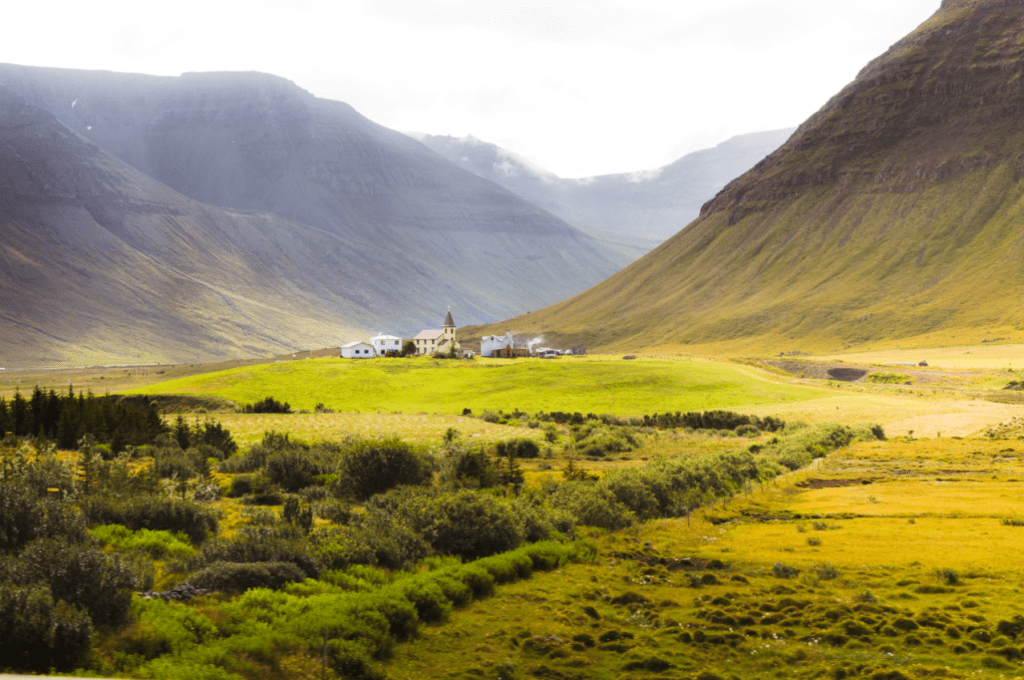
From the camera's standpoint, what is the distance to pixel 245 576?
13.9m

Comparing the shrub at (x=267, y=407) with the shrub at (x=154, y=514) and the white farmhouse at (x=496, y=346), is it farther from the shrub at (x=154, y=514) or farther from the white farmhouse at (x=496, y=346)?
the white farmhouse at (x=496, y=346)

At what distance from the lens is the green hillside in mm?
65625

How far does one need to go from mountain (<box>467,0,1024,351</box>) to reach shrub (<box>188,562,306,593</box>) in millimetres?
140019

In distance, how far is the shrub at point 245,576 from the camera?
1359 cm

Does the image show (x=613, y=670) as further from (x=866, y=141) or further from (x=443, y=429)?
(x=866, y=141)

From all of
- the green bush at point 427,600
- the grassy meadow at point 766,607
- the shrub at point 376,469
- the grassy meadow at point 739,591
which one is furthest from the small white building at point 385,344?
the green bush at point 427,600

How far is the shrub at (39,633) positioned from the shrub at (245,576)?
10.9ft

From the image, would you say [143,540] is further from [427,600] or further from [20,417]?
[20,417]

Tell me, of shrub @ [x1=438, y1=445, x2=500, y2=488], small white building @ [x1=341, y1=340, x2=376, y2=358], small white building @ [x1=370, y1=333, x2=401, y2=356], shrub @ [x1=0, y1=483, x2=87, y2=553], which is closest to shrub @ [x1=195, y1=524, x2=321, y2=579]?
shrub @ [x1=0, y1=483, x2=87, y2=553]

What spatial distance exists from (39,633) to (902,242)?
188 m

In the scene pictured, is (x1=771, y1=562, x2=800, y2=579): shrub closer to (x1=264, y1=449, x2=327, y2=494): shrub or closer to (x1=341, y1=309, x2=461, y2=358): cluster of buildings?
(x1=264, y1=449, x2=327, y2=494): shrub

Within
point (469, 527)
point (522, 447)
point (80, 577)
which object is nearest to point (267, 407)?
A: point (522, 447)

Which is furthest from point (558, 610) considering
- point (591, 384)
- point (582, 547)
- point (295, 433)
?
point (591, 384)

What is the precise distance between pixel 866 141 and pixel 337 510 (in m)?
210
